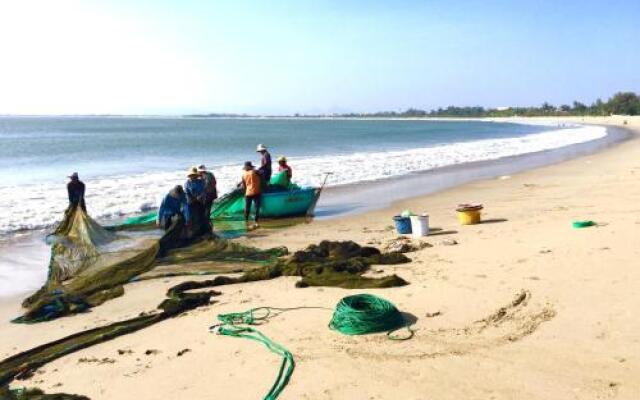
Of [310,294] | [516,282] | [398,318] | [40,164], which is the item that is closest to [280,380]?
[398,318]

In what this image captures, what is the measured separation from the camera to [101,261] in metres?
8.80

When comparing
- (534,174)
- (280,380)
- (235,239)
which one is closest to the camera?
(280,380)

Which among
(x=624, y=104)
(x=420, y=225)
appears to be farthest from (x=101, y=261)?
(x=624, y=104)

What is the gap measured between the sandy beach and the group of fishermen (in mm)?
1540

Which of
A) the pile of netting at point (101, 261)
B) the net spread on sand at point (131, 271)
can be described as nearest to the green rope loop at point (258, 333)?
the net spread on sand at point (131, 271)

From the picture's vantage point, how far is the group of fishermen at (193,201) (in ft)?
31.6

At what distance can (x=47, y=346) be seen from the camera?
568cm

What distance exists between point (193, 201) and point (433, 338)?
5747 millimetres

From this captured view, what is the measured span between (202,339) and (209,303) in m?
1.19

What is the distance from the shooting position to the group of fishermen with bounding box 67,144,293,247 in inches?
379

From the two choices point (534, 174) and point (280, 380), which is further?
point (534, 174)

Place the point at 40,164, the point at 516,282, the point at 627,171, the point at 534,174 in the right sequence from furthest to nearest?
the point at 40,164 < the point at 534,174 < the point at 627,171 < the point at 516,282

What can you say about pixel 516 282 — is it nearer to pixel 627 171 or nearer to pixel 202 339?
pixel 202 339

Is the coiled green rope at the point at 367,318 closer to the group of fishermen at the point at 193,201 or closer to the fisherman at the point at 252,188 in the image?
the group of fishermen at the point at 193,201
